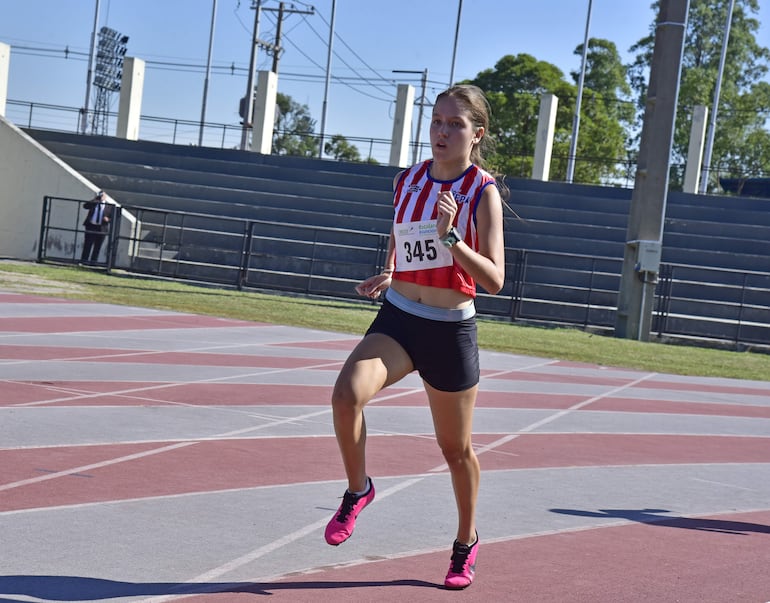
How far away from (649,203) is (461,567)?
1960 centimetres

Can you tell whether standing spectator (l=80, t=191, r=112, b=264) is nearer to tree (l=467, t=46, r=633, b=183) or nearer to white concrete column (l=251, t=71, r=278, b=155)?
white concrete column (l=251, t=71, r=278, b=155)

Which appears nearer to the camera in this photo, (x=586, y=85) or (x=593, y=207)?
(x=593, y=207)

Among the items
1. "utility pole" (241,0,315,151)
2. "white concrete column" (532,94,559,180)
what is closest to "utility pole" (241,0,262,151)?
"utility pole" (241,0,315,151)

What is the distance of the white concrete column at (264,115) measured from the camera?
3806 centimetres

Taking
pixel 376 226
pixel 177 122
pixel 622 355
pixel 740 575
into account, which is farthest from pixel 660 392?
pixel 177 122

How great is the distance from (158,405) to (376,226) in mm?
21993

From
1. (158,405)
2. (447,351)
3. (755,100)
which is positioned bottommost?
(158,405)

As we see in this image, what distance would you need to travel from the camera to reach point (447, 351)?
15.5 ft

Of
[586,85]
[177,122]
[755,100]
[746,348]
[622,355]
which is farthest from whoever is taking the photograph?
[586,85]

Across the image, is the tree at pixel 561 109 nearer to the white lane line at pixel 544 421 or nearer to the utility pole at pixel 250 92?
the utility pole at pixel 250 92

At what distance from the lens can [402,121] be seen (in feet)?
125

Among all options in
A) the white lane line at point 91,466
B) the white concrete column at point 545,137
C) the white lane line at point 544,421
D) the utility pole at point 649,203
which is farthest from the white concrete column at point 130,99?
the white lane line at point 91,466

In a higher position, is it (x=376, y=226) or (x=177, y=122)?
(x=177, y=122)

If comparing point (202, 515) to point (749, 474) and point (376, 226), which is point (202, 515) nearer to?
point (749, 474)
